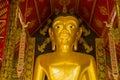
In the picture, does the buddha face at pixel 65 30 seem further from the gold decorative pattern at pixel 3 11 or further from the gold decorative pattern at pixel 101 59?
the gold decorative pattern at pixel 101 59

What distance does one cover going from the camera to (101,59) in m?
4.94

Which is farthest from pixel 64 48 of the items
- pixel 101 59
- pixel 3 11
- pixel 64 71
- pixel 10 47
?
pixel 101 59

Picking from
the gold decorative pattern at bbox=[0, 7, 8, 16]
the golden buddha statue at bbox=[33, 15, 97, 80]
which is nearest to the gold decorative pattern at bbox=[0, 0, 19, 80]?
the golden buddha statue at bbox=[33, 15, 97, 80]

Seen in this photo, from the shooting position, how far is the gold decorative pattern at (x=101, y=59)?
4.74 metres

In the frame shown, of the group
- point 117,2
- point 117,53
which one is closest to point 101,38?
point 117,53

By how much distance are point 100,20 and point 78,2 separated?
54cm

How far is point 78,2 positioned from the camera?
4.91 m

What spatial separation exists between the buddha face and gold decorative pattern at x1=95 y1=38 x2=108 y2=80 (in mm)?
1988

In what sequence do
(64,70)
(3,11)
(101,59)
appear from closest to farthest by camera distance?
(64,70) < (3,11) < (101,59)

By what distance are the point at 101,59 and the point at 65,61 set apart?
2272mm

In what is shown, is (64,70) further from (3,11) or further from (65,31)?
(3,11)

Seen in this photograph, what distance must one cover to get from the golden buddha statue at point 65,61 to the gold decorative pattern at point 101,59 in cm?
188

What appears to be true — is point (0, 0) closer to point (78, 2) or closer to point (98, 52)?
point (78, 2)

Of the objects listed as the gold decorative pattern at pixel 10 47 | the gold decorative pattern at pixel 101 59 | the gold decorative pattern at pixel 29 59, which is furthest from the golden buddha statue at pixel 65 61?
the gold decorative pattern at pixel 29 59
